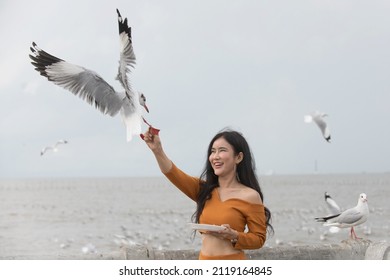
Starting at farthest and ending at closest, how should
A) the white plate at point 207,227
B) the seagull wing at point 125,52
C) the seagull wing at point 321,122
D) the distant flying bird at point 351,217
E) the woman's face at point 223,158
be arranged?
the seagull wing at point 321,122, the distant flying bird at point 351,217, the seagull wing at point 125,52, the woman's face at point 223,158, the white plate at point 207,227

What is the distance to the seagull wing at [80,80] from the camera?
7.57ft

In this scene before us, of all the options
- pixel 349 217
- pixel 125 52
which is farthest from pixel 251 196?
pixel 349 217

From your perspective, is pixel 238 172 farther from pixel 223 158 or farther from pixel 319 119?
pixel 319 119

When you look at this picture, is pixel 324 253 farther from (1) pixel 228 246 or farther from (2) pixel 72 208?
(2) pixel 72 208

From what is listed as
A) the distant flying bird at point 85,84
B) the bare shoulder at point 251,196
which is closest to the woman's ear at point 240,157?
the bare shoulder at point 251,196

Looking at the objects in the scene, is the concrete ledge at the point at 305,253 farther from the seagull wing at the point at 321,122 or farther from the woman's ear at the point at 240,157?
the seagull wing at the point at 321,122

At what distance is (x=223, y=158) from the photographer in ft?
6.30

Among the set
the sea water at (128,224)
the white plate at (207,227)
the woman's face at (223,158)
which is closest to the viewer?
the white plate at (207,227)

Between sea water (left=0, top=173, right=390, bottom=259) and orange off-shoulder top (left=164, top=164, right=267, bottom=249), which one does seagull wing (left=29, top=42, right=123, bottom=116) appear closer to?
orange off-shoulder top (left=164, top=164, right=267, bottom=249)

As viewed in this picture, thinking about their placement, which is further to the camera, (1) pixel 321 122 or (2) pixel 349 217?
(1) pixel 321 122

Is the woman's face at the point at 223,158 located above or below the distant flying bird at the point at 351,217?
above

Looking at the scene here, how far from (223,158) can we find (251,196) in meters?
0.14

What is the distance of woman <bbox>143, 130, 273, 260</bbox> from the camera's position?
186cm
